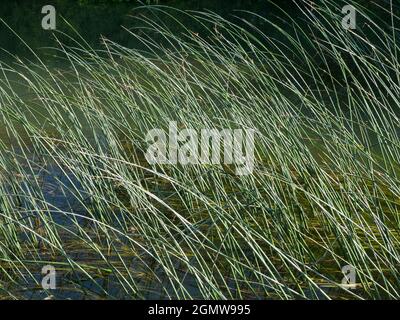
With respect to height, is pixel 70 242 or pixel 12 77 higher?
pixel 12 77

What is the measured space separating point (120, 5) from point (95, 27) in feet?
11.2

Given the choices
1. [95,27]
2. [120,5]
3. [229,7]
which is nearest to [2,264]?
[95,27]

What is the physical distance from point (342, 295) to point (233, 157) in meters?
0.59

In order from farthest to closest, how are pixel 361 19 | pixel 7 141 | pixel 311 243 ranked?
pixel 361 19 → pixel 7 141 → pixel 311 243

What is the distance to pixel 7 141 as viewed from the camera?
5.06 metres

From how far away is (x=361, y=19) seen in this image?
1029 centimetres

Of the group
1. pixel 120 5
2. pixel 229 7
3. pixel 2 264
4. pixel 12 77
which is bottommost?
pixel 2 264

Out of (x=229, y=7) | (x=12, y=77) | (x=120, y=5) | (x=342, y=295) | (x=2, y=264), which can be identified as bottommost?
(x=342, y=295)

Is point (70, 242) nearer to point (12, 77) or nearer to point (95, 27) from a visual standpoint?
point (12, 77)

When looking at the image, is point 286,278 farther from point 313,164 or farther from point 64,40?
point 64,40

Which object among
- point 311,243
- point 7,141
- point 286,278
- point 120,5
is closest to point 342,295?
point 286,278

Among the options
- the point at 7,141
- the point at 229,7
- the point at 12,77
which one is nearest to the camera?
the point at 7,141

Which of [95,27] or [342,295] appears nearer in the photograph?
[342,295]

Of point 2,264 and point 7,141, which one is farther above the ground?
point 7,141
